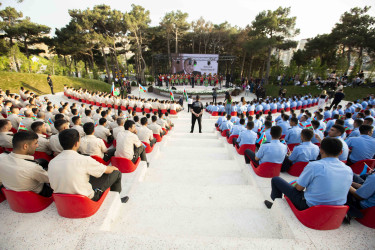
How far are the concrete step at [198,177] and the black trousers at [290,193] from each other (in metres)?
0.80

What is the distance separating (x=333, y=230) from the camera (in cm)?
194

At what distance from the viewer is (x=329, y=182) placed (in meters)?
1.80

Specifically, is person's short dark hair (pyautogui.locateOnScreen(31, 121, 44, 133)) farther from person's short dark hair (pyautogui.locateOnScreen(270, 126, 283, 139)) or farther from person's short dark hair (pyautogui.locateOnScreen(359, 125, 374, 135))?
person's short dark hair (pyautogui.locateOnScreen(359, 125, 374, 135))

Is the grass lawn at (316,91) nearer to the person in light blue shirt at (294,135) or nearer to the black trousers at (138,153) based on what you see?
the person in light blue shirt at (294,135)

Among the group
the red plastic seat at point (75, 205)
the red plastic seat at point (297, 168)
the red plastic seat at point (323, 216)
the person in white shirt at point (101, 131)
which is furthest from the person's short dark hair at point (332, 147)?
the person in white shirt at point (101, 131)

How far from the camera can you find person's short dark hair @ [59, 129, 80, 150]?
1885 millimetres

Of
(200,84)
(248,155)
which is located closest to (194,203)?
(248,155)

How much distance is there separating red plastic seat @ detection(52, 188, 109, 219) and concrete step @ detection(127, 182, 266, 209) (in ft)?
1.85

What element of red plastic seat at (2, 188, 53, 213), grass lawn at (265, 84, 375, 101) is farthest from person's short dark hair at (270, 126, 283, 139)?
grass lawn at (265, 84, 375, 101)

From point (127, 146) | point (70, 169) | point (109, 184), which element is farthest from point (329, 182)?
point (127, 146)

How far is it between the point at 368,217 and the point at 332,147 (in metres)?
0.96

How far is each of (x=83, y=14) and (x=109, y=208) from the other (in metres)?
26.1

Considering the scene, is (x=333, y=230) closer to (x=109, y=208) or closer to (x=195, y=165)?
(x=195, y=165)

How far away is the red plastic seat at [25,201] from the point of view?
2.00m
